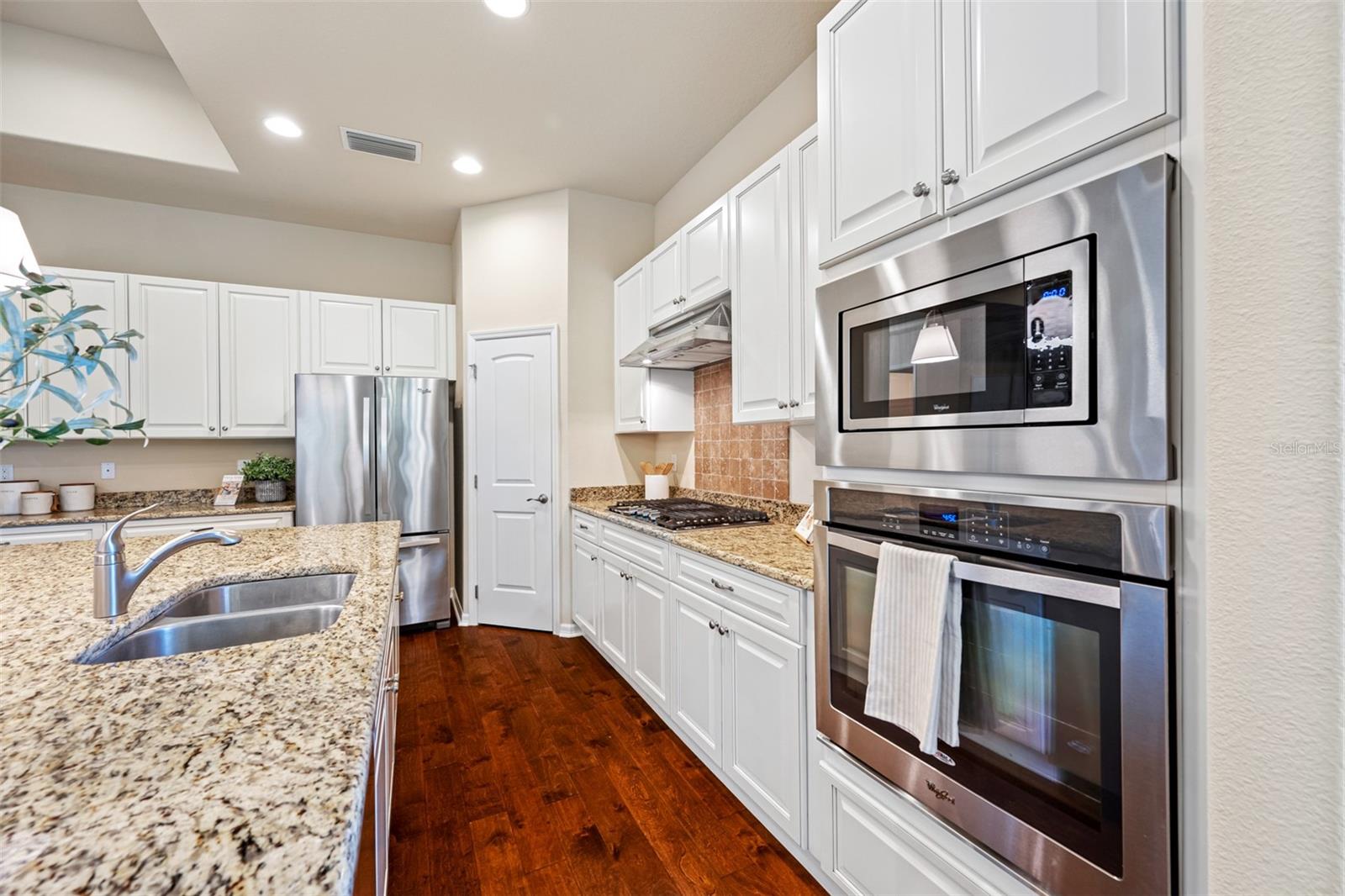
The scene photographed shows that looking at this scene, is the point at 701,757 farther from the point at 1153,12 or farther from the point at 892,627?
the point at 1153,12

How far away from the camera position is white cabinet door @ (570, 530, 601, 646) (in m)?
3.25

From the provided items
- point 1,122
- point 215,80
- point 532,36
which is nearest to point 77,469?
point 1,122

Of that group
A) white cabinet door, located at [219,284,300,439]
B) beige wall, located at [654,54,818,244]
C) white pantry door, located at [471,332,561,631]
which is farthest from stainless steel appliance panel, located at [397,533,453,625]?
beige wall, located at [654,54,818,244]

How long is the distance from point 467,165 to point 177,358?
89.3 inches

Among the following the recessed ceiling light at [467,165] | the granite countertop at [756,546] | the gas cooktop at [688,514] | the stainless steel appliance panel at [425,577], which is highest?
the recessed ceiling light at [467,165]

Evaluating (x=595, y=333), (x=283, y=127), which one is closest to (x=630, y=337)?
(x=595, y=333)

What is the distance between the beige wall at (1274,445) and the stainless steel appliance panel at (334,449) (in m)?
4.01

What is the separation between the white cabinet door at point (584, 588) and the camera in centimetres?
325

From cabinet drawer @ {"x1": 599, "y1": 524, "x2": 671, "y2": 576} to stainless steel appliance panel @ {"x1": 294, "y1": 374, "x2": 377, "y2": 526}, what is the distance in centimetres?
177

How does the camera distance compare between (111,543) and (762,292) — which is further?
(762,292)

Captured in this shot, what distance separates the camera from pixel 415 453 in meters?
3.80

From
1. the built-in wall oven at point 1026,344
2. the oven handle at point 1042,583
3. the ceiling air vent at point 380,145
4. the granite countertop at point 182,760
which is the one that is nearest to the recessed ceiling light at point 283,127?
the ceiling air vent at point 380,145

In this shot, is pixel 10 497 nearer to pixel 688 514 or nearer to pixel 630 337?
pixel 630 337

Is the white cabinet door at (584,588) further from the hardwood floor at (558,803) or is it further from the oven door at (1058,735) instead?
the oven door at (1058,735)
